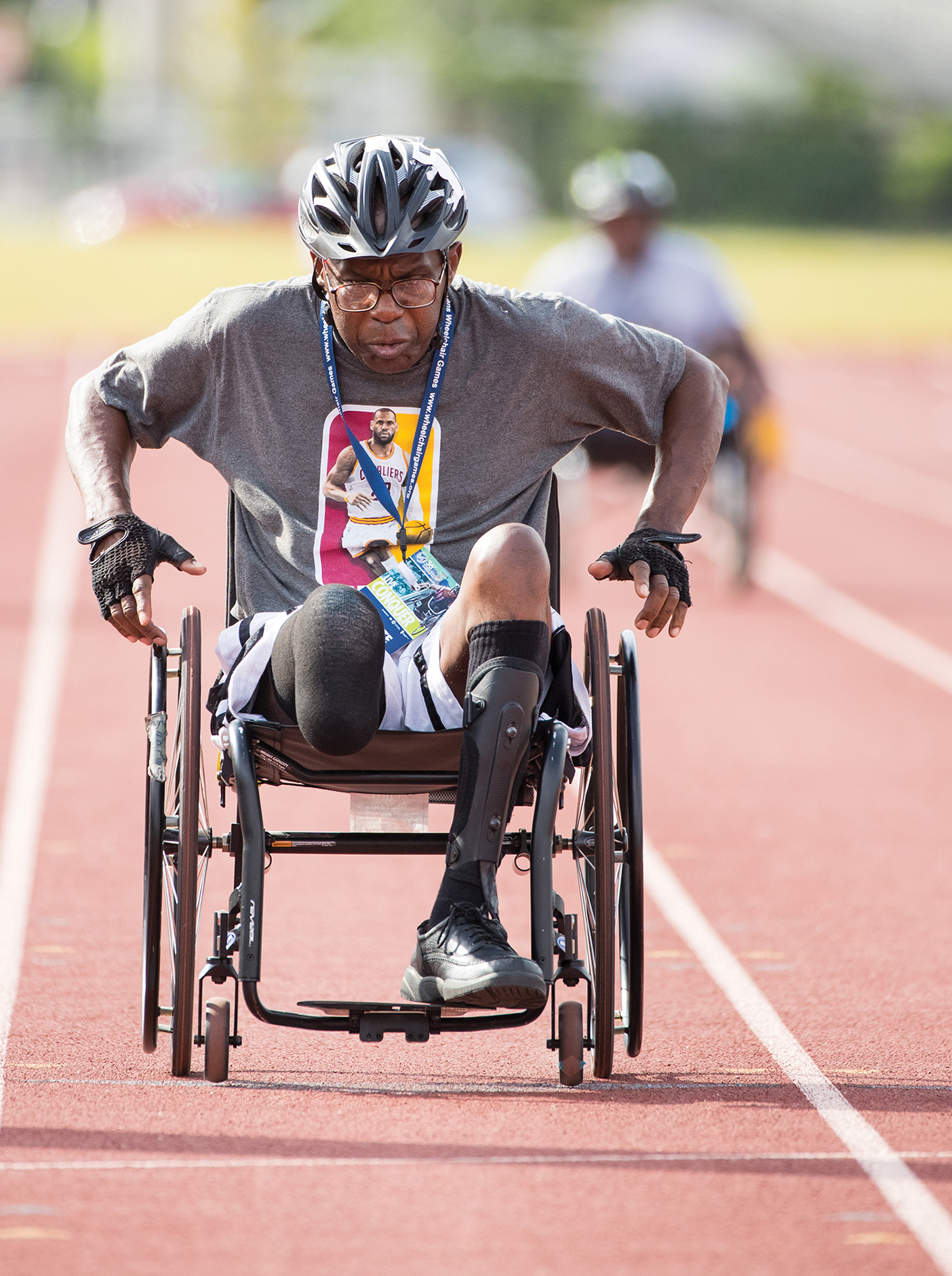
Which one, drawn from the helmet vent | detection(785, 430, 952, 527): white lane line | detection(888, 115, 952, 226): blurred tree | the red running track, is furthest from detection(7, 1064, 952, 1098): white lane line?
detection(888, 115, 952, 226): blurred tree

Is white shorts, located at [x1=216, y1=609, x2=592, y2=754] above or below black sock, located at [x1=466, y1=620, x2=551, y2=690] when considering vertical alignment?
below

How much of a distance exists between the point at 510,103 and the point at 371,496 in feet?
184

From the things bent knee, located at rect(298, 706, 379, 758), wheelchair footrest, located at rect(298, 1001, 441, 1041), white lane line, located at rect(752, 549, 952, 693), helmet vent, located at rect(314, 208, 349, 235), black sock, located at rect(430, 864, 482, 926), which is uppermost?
helmet vent, located at rect(314, 208, 349, 235)

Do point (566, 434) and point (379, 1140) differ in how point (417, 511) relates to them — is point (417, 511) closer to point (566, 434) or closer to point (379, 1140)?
point (566, 434)

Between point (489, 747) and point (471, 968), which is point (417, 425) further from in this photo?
point (471, 968)

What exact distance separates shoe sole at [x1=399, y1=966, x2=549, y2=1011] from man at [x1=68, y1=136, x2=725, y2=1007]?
0.47m

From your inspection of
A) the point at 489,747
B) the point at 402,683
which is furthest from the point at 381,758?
the point at 489,747

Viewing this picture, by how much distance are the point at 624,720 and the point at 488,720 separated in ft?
1.34

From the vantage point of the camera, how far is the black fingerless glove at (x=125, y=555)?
11.9ft

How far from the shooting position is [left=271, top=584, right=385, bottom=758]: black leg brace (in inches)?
139

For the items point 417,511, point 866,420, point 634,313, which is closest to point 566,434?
point 417,511

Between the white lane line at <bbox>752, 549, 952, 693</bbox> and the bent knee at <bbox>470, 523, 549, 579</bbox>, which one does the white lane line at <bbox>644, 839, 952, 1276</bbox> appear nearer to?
the bent knee at <bbox>470, 523, 549, 579</bbox>

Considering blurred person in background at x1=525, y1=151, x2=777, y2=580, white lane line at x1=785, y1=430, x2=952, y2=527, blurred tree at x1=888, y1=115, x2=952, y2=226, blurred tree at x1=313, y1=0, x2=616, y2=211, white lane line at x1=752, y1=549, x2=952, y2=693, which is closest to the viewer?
white lane line at x1=752, y1=549, x2=952, y2=693

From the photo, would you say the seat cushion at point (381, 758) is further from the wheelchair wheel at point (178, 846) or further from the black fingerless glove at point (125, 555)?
the black fingerless glove at point (125, 555)
